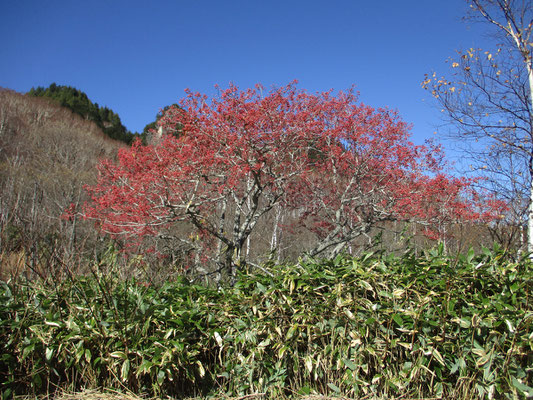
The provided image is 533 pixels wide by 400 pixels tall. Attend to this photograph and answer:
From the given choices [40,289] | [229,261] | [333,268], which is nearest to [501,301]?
[333,268]

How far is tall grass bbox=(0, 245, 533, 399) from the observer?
2.27 meters

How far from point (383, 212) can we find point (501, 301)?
3.49 meters

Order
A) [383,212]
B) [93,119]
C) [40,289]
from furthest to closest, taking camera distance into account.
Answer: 1. [93,119]
2. [383,212]
3. [40,289]

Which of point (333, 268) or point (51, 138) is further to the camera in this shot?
point (51, 138)

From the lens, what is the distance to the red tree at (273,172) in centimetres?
478

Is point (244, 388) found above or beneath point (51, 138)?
beneath

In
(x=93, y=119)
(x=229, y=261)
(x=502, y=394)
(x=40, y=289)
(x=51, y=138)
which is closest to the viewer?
(x=502, y=394)

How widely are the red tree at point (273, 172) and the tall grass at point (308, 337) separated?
1.45m

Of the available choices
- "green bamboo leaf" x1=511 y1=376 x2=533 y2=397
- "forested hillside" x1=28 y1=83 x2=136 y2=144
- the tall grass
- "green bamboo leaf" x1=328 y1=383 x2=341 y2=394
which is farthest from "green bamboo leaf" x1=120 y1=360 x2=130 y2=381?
"forested hillside" x1=28 y1=83 x2=136 y2=144

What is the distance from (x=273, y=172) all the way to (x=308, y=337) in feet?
9.73

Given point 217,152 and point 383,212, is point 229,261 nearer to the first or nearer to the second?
point 217,152

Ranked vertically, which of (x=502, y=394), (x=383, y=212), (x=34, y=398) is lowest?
(x=34, y=398)

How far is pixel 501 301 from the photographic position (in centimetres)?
235

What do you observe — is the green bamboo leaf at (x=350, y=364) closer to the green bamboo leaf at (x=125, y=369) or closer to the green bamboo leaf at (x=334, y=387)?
the green bamboo leaf at (x=334, y=387)
